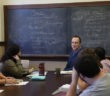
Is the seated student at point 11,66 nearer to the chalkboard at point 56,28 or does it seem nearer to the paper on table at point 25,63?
the paper on table at point 25,63

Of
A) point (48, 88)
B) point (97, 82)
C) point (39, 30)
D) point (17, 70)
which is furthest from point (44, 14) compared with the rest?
point (97, 82)

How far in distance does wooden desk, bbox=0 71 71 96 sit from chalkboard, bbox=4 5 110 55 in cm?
177

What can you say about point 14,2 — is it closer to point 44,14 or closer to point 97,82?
point 44,14

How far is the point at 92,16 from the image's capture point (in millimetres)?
4512

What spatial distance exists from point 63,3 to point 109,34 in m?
1.15

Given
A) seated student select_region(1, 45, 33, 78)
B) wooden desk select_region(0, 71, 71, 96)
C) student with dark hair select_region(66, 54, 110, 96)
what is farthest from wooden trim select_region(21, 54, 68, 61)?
student with dark hair select_region(66, 54, 110, 96)

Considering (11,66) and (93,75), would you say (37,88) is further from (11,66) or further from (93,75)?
(93,75)

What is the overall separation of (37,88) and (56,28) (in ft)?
7.81

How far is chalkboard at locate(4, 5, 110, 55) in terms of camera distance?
177 inches

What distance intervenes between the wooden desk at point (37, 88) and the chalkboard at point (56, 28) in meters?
1.77

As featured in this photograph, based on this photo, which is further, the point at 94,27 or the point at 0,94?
the point at 94,27

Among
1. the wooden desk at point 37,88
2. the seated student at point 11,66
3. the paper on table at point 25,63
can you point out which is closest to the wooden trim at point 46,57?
the paper on table at point 25,63

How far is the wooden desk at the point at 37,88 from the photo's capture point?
2289mm

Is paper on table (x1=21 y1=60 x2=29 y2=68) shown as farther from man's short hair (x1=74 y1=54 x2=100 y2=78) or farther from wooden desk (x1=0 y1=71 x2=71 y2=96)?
man's short hair (x1=74 y1=54 x2=100 y2=78)
